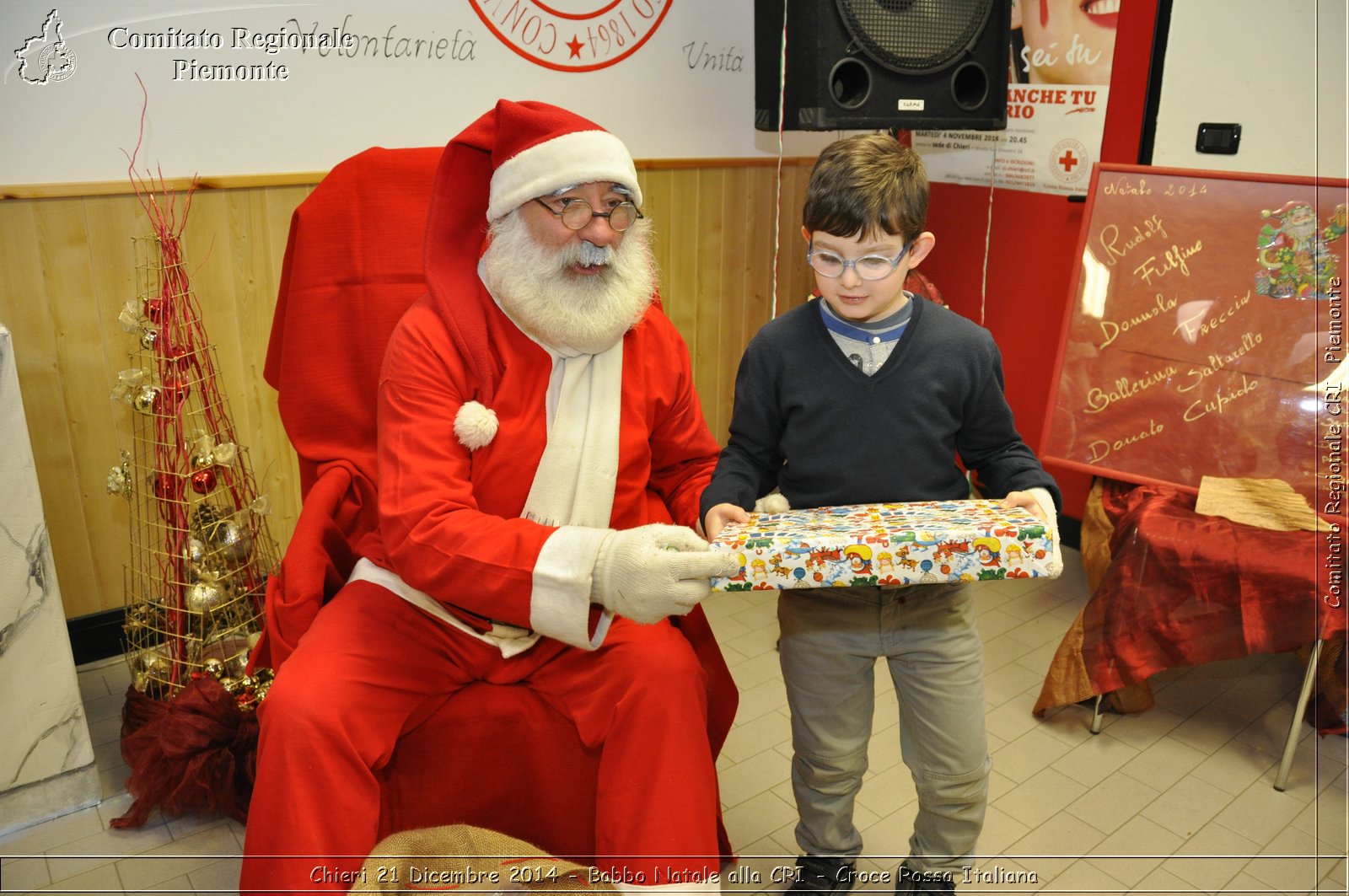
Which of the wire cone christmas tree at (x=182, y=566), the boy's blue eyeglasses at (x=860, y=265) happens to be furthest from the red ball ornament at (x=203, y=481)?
the boy's blue eyeglasses at (x=860, y=265)

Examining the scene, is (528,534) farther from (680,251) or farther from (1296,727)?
(680,251)

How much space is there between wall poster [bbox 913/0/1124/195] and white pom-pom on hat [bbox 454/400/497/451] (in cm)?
205

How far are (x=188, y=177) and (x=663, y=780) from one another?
187cm

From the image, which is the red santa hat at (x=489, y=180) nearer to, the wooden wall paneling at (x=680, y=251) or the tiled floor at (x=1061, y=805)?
the tiled floor at (x=1061, y=805)

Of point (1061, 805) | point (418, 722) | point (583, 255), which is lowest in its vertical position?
point (1061, 805)

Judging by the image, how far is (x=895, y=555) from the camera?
146cm

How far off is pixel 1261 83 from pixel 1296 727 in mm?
1536

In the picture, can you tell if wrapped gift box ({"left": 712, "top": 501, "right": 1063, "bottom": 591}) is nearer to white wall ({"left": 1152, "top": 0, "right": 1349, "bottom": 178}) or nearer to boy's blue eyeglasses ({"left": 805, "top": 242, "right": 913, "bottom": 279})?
boy's blue eyeglasses ({"left": 805, "top": 242, "right": 913, "bottom": 279})

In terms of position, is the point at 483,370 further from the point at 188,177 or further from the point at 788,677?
the point at 188,177

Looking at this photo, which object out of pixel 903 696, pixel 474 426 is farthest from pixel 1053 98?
pixel 474 426

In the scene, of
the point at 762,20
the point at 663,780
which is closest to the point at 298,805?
the point at 663,780

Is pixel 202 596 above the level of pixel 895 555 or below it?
below

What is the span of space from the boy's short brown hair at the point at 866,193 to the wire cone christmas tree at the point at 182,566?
4.77ft

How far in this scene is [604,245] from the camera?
1.72 meters
